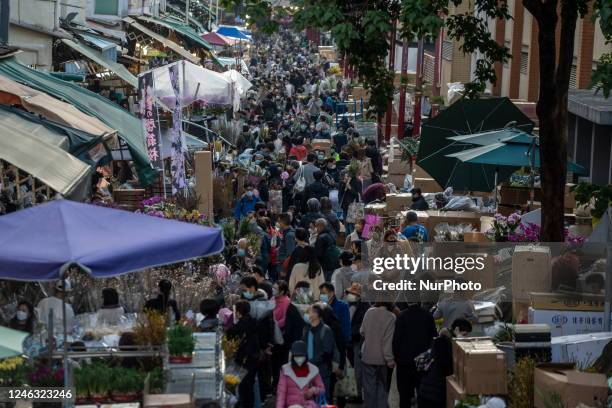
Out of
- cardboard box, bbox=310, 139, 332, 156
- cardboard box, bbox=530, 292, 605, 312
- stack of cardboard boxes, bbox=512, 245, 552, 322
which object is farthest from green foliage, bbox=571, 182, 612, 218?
cardboard box, bbox=310, 139, 332, 156

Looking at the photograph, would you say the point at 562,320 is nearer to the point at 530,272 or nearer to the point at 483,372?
the point at 530,272

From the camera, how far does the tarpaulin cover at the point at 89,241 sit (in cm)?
841

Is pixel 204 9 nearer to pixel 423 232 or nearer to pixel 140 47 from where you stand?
pixel 140 47

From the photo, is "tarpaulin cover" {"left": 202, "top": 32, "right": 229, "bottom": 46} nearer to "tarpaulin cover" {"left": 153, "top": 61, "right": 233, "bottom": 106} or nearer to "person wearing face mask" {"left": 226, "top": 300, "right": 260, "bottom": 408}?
"tarpaulin cover" {"left": 153, "top": 61, "right": 233, "bottom": 106}

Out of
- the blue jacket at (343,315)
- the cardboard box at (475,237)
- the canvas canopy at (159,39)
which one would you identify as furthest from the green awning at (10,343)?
the canvas canopy at (159,39)

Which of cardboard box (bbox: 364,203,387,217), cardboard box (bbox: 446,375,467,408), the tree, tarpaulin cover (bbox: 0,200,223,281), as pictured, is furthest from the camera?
cardboard box (bbox: 364,203,387,217)

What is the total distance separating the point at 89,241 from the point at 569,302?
19.0 ft

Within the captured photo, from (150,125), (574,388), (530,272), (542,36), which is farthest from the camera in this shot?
(150,125)

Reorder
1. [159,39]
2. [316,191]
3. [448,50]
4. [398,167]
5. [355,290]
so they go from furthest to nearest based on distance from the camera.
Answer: [448,50] < [159,39] < [398,167] < [316,191] < [355,290]

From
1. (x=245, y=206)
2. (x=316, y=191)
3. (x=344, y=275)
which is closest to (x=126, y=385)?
(x=344, y=275)

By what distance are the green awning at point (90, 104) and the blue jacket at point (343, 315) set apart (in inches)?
266

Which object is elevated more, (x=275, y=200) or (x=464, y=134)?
(x=464, y=134)

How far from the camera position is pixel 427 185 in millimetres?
23078

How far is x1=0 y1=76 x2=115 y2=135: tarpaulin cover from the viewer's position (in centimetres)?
1603
